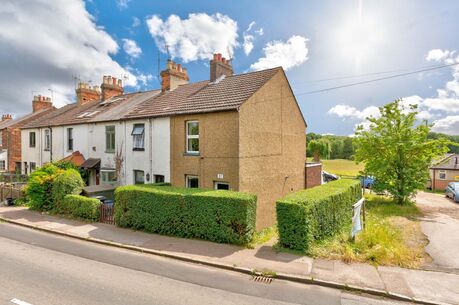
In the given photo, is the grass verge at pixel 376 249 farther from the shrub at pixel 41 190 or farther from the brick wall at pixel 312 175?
the shrub at pixel 41 190

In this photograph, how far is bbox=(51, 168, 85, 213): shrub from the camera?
43.4ft

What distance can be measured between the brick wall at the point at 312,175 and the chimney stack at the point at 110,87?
19437mm

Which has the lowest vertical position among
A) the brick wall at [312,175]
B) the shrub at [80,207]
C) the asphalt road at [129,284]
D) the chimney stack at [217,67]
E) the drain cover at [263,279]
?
the drain cover at [263,279]

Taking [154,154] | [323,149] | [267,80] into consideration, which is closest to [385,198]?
[267,80]

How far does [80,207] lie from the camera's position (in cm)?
1235

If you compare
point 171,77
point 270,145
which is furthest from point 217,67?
point 270,145

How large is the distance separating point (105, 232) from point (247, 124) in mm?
7811

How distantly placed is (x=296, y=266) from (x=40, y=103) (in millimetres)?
38923

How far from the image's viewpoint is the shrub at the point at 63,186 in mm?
13219

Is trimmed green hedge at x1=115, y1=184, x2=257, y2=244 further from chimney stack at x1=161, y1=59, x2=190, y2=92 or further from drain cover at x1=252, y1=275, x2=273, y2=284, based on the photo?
chimney stack at x1=161, y1=59, x2=190, y2=92

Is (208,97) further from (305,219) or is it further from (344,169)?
(344,169)

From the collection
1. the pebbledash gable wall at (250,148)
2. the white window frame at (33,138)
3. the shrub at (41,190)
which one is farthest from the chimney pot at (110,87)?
the pebbledash gable wall at (250,148)

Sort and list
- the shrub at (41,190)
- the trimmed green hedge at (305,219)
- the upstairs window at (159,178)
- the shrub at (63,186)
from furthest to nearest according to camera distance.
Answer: the upstairs window at (159,178) < the shrub at (41,190) < the shrub at (63,186) < the trimmed green hedge at (305,219)

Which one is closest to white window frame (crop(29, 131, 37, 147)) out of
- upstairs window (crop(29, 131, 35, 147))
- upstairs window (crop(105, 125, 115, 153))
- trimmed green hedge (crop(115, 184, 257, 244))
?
upstairs window (crop(29, 131, 35, 147))
